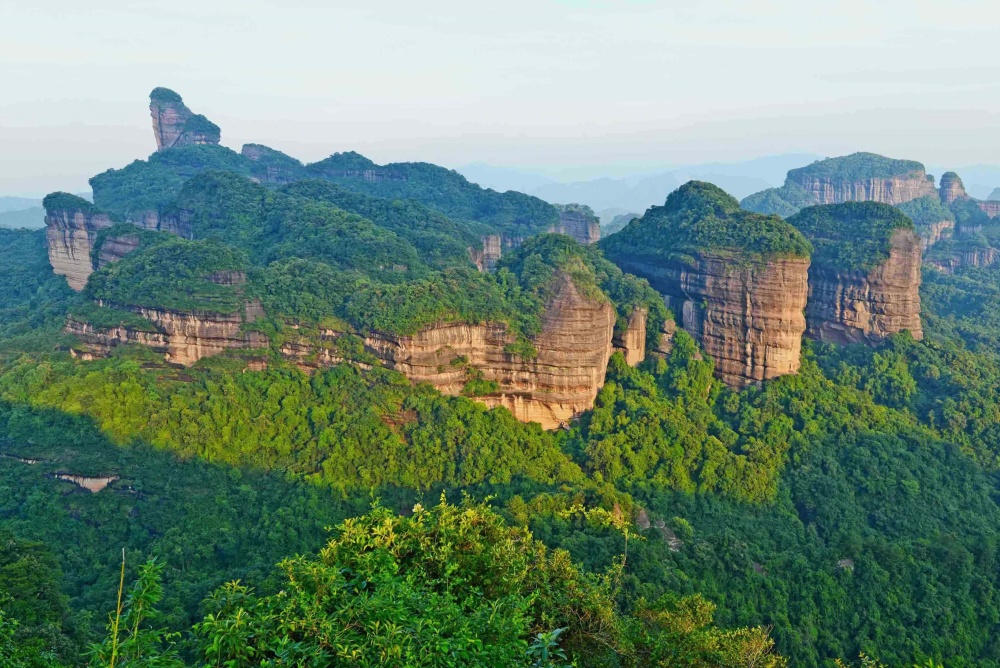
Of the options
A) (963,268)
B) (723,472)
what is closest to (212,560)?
(723,472)

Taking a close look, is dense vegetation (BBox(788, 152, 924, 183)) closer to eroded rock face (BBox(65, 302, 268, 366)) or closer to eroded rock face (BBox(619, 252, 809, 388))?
eroded rock face (BBox(619, 252, 809, 388))

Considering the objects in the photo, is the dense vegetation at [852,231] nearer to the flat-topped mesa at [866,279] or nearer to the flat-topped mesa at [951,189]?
the flat-topped mesa at [866,279]

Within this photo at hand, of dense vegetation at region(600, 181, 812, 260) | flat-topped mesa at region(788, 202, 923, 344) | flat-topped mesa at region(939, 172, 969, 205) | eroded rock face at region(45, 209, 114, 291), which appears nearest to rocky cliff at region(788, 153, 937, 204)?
flat-topped mesa at region(939, 172, 969, 205)

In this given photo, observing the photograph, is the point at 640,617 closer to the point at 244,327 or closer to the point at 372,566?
the point at 372,566

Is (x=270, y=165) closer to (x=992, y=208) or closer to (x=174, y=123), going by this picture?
(x=174, y=123)

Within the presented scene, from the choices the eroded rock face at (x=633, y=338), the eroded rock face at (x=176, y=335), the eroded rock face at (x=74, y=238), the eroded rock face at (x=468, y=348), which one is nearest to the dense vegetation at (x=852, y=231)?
the eroded rock face at (x=633, y=338)
